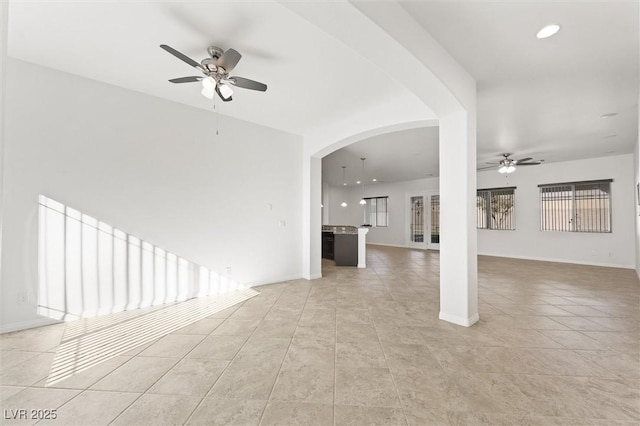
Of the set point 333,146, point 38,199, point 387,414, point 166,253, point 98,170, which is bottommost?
point 387,414

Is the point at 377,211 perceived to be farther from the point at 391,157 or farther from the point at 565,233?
the point at 565,233

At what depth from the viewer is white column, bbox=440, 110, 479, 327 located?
3061mm

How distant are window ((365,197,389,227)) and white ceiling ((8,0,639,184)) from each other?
23.4 feet

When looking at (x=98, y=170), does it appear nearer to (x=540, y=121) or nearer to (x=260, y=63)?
(x=260, y=63)

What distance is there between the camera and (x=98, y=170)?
3293 millimetres

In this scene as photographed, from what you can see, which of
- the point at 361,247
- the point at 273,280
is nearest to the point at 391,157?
the point at 361,247

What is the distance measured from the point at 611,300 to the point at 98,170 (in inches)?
292

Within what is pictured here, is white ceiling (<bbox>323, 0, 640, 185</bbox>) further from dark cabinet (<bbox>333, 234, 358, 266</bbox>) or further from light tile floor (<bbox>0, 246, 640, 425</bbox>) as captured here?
light tile floor (<bbox>0, 246, 640, 425</bbox>)

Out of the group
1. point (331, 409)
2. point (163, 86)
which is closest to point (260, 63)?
point (163, 86)

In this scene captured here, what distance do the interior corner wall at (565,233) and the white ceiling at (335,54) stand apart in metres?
2.85

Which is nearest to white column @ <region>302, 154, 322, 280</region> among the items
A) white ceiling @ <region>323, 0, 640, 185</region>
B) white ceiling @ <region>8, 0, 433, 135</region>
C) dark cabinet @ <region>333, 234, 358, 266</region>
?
dark cabinet @ <region>333, 234, 358, 266</region>

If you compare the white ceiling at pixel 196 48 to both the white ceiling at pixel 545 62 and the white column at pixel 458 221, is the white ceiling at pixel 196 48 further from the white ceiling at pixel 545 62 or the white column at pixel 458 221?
the white ceiling at pixel 545 62

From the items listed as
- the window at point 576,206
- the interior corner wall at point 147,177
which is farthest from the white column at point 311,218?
the window at point 576,206

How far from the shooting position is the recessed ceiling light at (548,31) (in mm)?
2310
